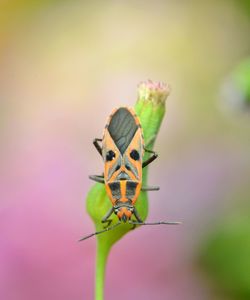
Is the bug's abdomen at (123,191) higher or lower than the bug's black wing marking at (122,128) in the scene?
lower

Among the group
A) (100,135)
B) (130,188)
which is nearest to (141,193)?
(130,188)

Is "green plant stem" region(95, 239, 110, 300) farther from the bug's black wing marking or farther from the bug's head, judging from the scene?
the bug's black wing marking

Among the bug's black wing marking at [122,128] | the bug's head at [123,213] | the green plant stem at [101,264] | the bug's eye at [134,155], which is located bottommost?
the green plant stem at [101,264]

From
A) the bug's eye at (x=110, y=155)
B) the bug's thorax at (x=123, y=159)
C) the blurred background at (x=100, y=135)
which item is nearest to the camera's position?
the bug's thorax at (x=123, y=159)

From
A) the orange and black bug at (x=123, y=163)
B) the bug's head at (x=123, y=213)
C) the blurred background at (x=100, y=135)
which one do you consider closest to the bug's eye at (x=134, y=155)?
the orange and black bug at (x=123, y=163)

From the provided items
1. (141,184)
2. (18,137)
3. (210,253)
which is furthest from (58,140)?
(141,184)

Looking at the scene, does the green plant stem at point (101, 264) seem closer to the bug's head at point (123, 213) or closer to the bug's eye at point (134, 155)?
the bug's head at point (123, 213)
